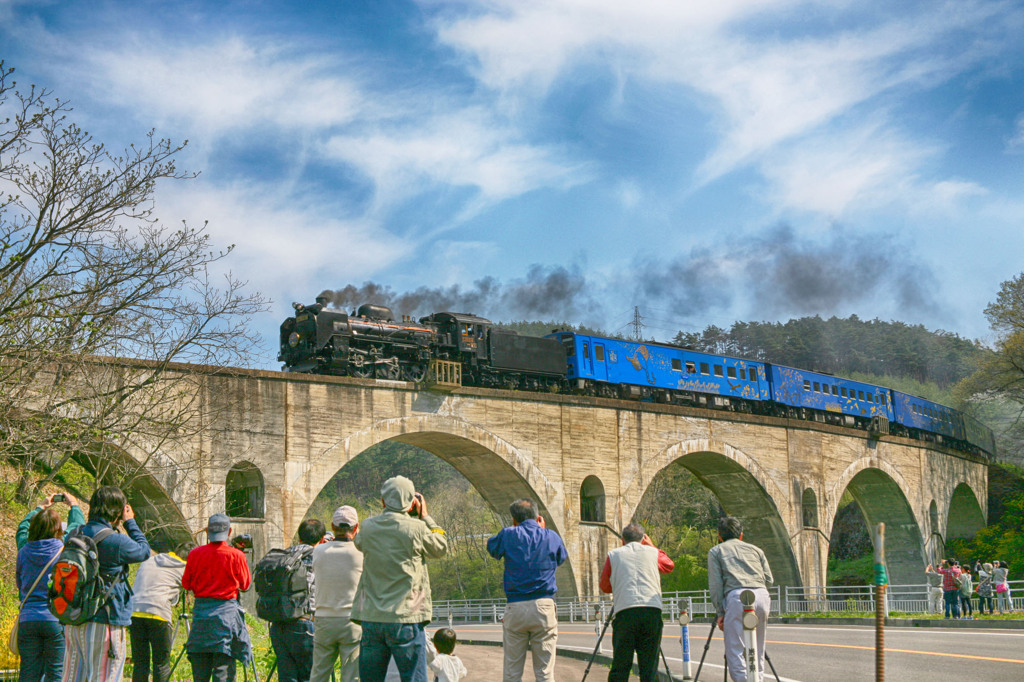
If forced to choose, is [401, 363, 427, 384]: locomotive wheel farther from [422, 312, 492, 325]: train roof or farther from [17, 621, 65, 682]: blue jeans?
[17, 621, 65, 682]: blue jeans

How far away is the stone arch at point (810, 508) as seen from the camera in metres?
39.7

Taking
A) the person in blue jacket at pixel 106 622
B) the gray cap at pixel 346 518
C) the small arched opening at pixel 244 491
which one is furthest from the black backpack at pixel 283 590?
the small arched opening at pixel 244 491

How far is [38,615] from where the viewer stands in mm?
7320

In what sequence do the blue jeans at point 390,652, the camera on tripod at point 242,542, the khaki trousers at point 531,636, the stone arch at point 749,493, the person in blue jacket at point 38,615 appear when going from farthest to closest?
1. the stone arch at point 749,493
2. the camera on tripod at point 242,542
3. the khaki trousers at point 531,636
4. the person in blue jacket at point 38,615
5. the blue jeans at point 390,652

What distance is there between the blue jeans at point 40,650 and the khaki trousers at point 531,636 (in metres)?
3.18

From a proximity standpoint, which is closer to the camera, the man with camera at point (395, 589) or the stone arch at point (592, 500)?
the man with camera at point (395, 589)

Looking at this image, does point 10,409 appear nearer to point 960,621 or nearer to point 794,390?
point 960,621

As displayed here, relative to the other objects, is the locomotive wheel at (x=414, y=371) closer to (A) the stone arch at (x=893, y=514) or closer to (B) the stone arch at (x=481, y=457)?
(B) the stone arch at (x=481, y=457)

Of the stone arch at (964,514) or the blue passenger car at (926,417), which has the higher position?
the blue passenger car at (926,417)

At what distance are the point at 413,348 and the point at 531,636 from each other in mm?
22027

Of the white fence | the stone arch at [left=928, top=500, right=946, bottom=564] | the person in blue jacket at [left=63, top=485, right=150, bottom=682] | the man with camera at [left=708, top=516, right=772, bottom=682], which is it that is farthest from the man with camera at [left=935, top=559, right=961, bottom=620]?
the stone arch at [left=928, top=500, right=946, bottom=564]

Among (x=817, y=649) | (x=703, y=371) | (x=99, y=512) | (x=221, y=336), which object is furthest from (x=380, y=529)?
(x=703, y=371)

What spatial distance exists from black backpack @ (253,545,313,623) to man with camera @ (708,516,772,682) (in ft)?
10.5

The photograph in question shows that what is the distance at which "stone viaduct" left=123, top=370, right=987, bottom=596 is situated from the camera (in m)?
25.0
